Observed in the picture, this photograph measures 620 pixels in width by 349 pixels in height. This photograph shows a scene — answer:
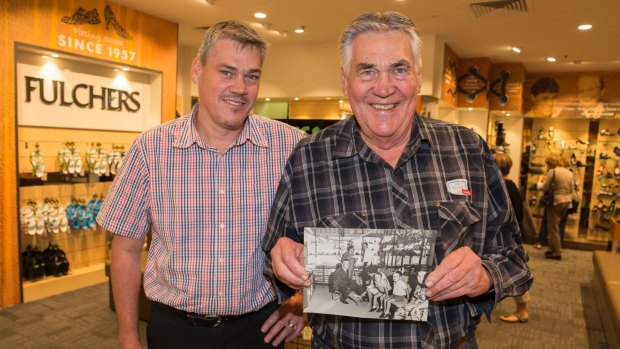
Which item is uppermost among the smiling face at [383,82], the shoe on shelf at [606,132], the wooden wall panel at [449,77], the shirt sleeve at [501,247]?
the wooden wall panel at [449,77]

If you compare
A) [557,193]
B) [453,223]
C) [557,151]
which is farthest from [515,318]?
[557,151]

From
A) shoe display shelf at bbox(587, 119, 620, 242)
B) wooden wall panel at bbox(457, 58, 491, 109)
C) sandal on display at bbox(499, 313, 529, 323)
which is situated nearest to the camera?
sandal on display at bbox(499, 313, 529, 323)

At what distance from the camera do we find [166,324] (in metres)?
1.73

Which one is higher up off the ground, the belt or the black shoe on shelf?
the black shoe on shelf

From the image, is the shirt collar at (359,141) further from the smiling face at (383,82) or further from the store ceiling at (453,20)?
the store ceiling at (453,20)

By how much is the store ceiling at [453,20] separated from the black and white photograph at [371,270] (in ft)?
15.0

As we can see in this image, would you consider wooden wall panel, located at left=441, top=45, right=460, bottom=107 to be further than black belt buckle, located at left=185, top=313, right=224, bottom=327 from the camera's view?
Yes

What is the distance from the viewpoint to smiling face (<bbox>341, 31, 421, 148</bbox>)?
1394mm

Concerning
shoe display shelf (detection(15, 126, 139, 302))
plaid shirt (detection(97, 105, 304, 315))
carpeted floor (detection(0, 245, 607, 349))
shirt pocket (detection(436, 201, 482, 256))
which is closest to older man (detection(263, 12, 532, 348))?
shirt pocket (detection(436, 201, 482, 256))

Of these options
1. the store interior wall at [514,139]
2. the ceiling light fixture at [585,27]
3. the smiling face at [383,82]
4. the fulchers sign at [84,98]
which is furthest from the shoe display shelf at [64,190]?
the store interior wall at [514,139]

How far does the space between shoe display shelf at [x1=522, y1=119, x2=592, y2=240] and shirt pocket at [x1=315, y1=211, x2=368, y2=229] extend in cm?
947

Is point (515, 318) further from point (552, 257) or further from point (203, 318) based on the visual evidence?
point (203, 318)

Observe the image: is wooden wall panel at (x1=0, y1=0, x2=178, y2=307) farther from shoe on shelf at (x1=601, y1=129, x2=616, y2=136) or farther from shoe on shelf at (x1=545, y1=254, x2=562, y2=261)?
shoe on shelf at (x1=601, y1=129, x2=616, y2=136)

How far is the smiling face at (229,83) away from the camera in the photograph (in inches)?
67.4
